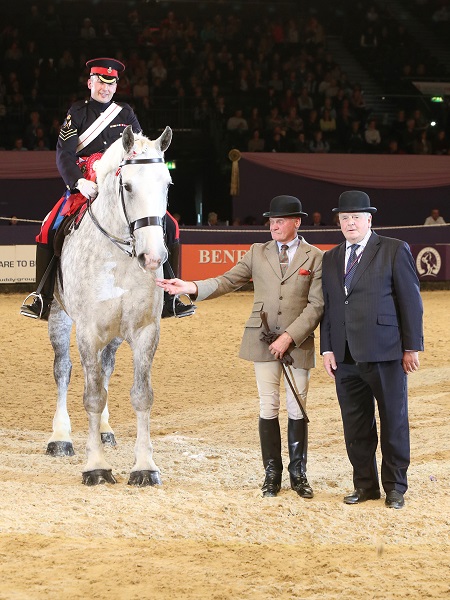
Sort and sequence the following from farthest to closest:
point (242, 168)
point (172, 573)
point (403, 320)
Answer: point (242, 168), point (403, 320), point (172, 573)

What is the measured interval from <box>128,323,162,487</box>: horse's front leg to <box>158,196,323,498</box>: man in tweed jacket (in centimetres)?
68

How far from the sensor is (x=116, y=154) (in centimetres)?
650

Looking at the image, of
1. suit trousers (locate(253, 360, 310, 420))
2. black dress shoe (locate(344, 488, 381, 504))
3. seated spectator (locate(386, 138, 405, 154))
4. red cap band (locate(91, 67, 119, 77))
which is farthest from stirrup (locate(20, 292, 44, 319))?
seated spectator (locate(386, 138, 405, 154))

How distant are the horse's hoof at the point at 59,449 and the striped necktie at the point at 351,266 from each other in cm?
302

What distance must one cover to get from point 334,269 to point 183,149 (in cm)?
1699

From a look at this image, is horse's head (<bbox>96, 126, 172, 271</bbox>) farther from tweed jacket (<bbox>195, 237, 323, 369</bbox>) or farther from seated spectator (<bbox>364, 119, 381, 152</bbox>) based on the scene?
seated spectator (<bbox>364, 119, 381, 152</bbox>)

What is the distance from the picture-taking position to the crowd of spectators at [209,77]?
2280 cm

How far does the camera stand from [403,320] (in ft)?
19.1

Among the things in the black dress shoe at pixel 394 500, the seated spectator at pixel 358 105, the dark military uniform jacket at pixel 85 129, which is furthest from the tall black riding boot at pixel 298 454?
the seated spectator at pixel 358 105

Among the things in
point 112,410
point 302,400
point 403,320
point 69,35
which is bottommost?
point 112,410

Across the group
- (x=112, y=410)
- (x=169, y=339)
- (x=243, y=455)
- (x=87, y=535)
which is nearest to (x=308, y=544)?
(x=87, y=535)

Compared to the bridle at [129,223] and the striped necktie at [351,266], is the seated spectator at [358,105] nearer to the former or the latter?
the bridle at [129,223]

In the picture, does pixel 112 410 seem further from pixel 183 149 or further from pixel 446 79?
pixel 446 79

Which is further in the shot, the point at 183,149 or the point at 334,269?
the point at 183,149
